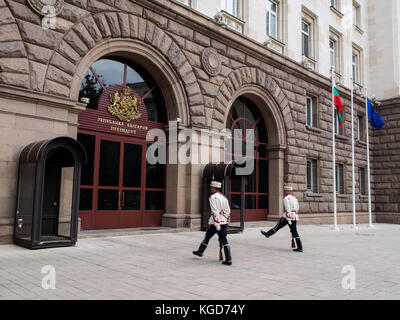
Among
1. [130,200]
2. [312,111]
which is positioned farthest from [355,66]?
[130,200]

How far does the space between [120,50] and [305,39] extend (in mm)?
12204

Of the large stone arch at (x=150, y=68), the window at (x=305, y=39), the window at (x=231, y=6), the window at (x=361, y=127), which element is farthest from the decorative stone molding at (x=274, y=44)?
the window at (x=361, y=127)

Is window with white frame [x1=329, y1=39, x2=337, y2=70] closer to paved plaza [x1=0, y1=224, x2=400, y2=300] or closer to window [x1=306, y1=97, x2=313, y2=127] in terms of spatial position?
window [x1=306, y1=97, x2=313, y2=127]

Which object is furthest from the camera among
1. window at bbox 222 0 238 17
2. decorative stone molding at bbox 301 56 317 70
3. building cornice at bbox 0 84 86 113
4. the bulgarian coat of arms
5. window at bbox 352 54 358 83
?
window at bbox 352 54 358 83

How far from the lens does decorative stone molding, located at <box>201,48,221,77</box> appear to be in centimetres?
1385

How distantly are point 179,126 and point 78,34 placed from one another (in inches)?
169

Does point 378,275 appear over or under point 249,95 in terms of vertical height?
under

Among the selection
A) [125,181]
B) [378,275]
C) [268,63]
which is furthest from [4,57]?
[268,63]

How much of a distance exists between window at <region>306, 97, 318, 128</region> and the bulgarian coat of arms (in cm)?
1048

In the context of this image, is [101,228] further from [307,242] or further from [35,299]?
[35,299]

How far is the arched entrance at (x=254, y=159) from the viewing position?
629 inches

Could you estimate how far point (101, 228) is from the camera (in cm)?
1155

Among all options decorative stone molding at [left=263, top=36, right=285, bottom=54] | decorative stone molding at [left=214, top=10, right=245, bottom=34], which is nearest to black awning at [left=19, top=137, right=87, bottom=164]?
decorative stone molding at [left=214, top=10, right=245, bottom=34]

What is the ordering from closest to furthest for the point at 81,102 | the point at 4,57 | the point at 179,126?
the point at 4,57 < the point at 81,102 < the point at 179,126
